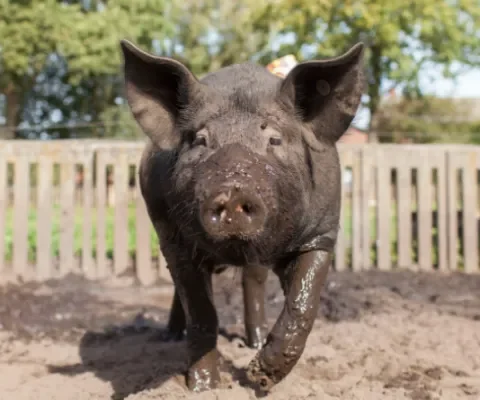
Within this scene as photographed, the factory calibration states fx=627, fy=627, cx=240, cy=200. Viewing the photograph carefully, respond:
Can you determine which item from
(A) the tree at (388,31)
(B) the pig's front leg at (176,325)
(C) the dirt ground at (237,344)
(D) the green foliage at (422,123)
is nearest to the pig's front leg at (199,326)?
(C) the dirt ground at (237,344)

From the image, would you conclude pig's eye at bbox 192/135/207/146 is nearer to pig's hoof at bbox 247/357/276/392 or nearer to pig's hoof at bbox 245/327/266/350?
pig's hoof at bbox 247/357/276/392

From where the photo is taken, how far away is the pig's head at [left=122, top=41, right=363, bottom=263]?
2584 millimetres

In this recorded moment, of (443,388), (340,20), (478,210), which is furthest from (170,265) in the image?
(340,20)

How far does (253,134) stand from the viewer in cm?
279

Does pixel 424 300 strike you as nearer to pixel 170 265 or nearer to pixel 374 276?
pixel 374 276

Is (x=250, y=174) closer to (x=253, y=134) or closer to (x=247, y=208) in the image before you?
(x=247, y=208)

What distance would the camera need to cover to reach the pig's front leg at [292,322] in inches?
116

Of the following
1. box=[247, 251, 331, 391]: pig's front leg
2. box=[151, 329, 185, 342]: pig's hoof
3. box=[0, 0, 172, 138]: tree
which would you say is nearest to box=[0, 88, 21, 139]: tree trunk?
box=[0, 0, 172, 138]: tree

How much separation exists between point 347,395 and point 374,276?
4.88m

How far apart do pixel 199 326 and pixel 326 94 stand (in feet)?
4.69

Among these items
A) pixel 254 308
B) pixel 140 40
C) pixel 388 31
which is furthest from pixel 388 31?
pixel 254 308

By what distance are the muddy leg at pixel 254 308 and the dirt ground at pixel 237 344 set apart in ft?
0.39

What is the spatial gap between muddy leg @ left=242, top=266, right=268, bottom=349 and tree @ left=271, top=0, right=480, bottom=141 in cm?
1472

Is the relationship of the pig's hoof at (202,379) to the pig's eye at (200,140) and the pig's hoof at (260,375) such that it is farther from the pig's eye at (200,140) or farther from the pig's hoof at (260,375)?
the pig's eye at (200,140)
